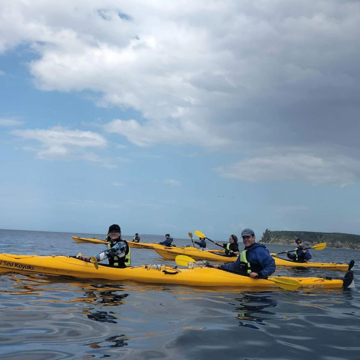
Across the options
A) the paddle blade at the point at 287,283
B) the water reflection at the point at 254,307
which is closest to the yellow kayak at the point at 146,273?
the paddle blade at the point at 287,283

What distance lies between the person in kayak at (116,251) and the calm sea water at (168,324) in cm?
79

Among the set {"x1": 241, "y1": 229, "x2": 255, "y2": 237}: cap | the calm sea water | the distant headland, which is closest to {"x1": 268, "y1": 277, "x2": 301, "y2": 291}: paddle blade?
the calm sea water

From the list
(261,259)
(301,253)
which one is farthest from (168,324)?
(301,253)

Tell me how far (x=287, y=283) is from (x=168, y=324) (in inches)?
170

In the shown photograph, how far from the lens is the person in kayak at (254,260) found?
7.85 m

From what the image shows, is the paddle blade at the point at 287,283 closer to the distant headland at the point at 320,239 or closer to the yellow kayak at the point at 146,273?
the yellow kayak at the point at 146,273

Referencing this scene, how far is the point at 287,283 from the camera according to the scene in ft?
26.2

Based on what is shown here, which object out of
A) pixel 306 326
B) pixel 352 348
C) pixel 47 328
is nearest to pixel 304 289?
pixel 306 326

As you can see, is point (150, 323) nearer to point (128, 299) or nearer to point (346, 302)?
point (128, 299)

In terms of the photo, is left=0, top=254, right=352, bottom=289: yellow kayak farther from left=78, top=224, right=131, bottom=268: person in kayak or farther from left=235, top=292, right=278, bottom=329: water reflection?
left=235, top=292, right=278, bottom=329: water reflection

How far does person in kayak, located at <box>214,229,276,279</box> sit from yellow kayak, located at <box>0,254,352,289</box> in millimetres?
221

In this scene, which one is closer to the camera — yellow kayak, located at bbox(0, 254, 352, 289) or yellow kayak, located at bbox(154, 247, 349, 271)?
yellow kayak, located at bbox(0, 254, 352, 289)

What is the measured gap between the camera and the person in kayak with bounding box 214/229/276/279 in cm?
785

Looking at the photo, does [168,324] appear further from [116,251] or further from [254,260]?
[254,260]
